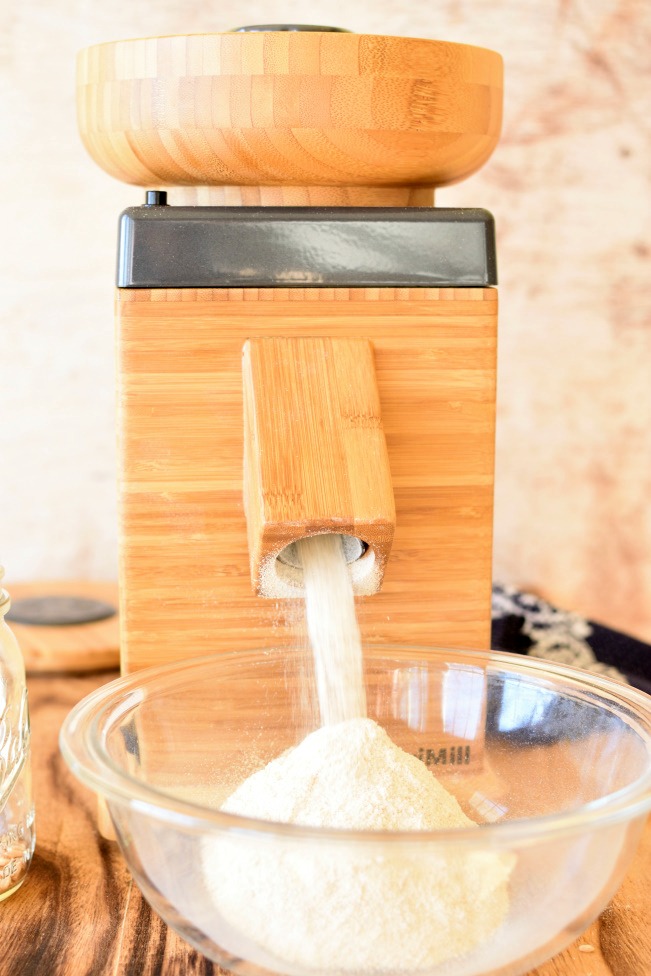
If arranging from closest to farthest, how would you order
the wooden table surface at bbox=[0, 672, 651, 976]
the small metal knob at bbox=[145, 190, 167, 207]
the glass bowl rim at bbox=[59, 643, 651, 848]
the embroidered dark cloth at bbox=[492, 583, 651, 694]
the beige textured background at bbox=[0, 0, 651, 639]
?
the glass bowl rim at bbox=[59, 643, 651, 848], the wooden table surface at bbox=[0, 672, 651, 976], the small metal knob at bbox=[145, 190, 167, 207], the embroidered dark cloth at bbox=[492, 583, 651, 694], the beige textured background at bbox=[0, 0, 651, 639]

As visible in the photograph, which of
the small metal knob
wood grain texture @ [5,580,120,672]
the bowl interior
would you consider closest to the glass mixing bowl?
the bowl interior

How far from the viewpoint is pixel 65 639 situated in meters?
0.92

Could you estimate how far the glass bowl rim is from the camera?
15.2 inches

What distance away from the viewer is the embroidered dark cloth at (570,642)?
0.88 m

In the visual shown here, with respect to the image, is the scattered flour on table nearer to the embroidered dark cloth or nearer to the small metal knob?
the small metal knob

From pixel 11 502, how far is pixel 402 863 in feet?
2.54

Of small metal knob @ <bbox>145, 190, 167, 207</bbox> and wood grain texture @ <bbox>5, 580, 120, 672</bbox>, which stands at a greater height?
small metal knob @ <bbox>145, 190, 167, 207</bbox>

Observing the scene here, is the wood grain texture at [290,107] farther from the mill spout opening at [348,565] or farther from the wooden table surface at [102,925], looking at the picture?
the wooden table surface at [102,925]

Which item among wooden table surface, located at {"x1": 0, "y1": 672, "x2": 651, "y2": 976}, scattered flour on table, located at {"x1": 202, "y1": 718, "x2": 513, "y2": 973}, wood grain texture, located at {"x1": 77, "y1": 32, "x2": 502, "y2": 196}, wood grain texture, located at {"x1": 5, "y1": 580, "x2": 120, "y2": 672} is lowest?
wooden table surface, located at {"x1": 0, "y1": 672, "x2": 651, "y2": 976}

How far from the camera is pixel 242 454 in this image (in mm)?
598

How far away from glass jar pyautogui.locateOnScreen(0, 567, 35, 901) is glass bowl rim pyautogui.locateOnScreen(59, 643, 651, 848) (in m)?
0.08

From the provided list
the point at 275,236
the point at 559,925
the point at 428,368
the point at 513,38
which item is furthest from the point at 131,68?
the point at 513,38

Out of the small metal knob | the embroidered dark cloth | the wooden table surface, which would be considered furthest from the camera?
the embroidered dark cloth

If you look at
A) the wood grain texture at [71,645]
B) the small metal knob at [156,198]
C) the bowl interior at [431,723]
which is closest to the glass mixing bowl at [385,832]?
the bowl interior at [431,723]
